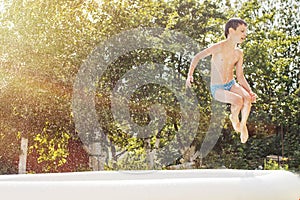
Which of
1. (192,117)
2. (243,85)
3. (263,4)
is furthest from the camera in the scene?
(263,4)

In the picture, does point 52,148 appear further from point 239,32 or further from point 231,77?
point 239,32

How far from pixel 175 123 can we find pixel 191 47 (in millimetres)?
1387

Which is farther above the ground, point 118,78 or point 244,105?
point 118,78

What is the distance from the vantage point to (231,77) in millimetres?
3141

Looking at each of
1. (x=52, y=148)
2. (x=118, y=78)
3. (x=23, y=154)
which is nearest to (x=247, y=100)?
(x=118, y=78)

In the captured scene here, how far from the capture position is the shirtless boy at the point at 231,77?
2965 millimetres

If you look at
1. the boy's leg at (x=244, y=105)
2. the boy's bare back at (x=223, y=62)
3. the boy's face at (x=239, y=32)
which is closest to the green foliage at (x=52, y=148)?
the boy's bare back at (x=223, y=62)

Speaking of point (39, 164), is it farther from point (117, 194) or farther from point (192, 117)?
point (117, 194)

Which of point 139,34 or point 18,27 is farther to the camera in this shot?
point 139,34

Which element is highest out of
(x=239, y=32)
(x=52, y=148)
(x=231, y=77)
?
(x=239, y=32)

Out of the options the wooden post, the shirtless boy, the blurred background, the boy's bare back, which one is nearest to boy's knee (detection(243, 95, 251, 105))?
the shirtless boy

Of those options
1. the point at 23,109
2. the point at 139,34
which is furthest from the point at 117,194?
the point at 139,34

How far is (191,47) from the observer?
29.9 feet

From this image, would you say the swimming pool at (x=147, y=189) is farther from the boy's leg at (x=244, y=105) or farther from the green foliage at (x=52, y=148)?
the green foliage at (x=52, y=148)
